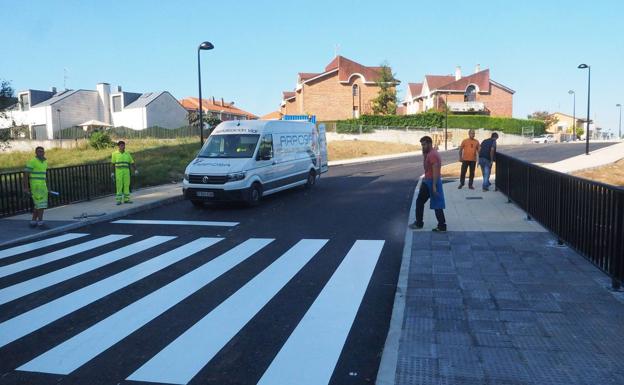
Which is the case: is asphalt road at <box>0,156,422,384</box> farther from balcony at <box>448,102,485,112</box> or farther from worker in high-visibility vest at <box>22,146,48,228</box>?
balcony at <box>448,102,485,112</box>

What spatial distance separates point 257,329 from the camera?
5113mm

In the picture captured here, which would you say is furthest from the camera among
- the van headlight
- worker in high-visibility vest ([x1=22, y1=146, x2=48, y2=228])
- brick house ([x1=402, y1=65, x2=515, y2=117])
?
brick house ([x1=402, y1=65, x2=515, y2=117])

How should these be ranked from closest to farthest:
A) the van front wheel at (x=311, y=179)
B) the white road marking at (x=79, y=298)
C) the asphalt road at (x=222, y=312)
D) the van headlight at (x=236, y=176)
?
the asphalt road at (x=222, y=312) → the white road marking at (x=79, y=298) → the van headlight at (x=236, y=176) → the van front wheel at (x=311, y=179)

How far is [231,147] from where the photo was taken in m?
14.1

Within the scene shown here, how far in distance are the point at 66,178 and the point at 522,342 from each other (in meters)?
13.0

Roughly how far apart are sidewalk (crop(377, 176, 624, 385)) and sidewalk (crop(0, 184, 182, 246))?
716 cm

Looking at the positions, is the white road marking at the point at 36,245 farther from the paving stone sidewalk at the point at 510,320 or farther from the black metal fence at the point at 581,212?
the black metal fence at the point at 581,212

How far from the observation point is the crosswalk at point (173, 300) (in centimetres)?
439

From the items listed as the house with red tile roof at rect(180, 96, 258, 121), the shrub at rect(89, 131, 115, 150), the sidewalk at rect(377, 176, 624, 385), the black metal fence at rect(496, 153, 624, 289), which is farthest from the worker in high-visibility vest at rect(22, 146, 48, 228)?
the house with red tile roof at rect(180, 96, 258, 121)

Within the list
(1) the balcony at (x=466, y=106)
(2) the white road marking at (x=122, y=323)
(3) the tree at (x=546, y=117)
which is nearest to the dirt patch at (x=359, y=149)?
(1) the balcony at (x=466, y=106)

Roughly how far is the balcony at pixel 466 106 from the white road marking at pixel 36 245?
59.1m

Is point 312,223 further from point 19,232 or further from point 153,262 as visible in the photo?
point 19,232

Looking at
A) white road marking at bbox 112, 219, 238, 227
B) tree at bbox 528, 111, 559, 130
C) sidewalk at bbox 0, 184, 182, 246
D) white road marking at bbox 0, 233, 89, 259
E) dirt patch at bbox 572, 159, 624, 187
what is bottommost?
white road marking at bbox 0, 233, 89, 259

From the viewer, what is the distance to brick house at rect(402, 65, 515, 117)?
6506 cm
